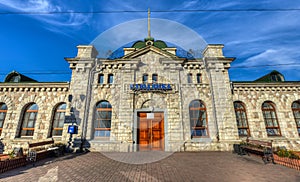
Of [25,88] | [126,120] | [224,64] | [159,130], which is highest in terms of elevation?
[224,64]

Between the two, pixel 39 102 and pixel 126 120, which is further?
pixel 39 102

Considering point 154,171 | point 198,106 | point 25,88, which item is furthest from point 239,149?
point 25,88

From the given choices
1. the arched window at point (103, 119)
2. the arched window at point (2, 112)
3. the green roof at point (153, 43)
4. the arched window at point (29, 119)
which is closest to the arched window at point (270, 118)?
the green roof at point (153, 43)

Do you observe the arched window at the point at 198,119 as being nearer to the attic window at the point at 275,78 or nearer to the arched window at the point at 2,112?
the attic window at the point at 275,78

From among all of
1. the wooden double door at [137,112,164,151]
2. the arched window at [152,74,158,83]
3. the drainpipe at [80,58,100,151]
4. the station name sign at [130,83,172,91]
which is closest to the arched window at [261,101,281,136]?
the station name sign at [130,83,172,91]

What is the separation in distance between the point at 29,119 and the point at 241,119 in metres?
20.1

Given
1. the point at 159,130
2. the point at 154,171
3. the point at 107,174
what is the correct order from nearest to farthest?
the point at 107,174 → the point at 154,171 → the point at 159,130

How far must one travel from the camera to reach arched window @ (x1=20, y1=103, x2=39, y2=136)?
12835 millimetres

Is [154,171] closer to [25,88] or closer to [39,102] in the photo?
[39,102]

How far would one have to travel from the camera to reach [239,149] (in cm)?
1026

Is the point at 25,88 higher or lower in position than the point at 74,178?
higher

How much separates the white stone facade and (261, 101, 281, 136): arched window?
37 cm

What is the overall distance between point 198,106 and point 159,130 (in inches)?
168

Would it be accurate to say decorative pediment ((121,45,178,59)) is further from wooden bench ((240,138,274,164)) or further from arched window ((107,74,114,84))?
wooden bench ((240,138,274,164))
